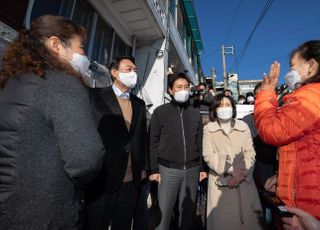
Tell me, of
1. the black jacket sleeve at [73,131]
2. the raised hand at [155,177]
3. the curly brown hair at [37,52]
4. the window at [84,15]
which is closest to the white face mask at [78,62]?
the curly brown hair at [37,52]

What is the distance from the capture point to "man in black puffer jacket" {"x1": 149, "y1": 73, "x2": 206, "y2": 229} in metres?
2.62

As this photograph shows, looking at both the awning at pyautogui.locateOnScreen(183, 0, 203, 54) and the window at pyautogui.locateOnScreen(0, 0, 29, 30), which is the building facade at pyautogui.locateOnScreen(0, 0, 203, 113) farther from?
the awning at pyautogui.locateOnScreen(183, 0, 203, 54)

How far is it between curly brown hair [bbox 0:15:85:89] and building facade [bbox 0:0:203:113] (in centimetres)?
130

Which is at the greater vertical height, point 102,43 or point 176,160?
point 102,43

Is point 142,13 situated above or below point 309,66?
above

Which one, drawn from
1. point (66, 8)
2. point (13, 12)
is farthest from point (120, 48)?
point (13, 12)

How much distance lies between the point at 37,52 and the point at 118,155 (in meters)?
1.16

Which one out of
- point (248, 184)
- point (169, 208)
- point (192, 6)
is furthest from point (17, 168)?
point (192, 6)

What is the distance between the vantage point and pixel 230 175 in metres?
2.53

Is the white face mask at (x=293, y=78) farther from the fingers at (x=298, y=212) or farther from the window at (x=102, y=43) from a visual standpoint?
the window at (x=102, y=43)

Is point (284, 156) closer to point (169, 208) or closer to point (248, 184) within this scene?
point (248, 184)

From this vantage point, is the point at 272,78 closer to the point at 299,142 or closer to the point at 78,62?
the point at 299,142

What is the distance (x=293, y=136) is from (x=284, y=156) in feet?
0.62

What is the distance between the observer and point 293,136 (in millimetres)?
1210
